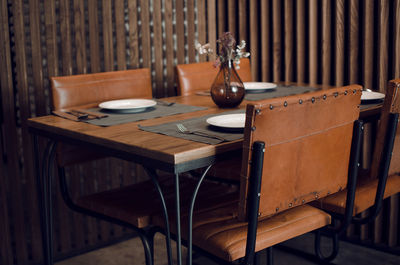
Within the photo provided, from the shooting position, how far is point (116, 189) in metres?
→ 2.37

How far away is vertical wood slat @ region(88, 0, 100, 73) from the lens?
306 centimetres

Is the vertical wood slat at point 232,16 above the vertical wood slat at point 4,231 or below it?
above

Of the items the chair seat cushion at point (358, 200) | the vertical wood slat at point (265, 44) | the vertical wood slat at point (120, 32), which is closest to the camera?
the chair seat cushion at point (358, 200)

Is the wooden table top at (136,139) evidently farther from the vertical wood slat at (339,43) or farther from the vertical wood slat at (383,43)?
the vertical wood slat at (339,43)

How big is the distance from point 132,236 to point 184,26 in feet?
4.77

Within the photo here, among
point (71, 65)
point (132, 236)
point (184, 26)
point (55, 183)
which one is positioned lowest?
point (132, 236)

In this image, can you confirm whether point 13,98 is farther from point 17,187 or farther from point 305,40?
point 305,40

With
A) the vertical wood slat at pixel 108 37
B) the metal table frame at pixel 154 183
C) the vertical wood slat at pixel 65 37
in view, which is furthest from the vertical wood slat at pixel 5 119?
the vertical wood slat at pixel 108 37

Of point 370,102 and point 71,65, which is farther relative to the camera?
point 71,65

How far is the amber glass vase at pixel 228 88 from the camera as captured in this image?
2.26 metres

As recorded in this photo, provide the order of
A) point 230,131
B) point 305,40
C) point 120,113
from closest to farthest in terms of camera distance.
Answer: point 230,131 → point 120,113 → point 305,40

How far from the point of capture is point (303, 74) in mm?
3271

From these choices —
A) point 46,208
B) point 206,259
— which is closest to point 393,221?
point 206,259

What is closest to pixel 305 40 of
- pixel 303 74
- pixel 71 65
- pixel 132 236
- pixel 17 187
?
pixel 303 74
